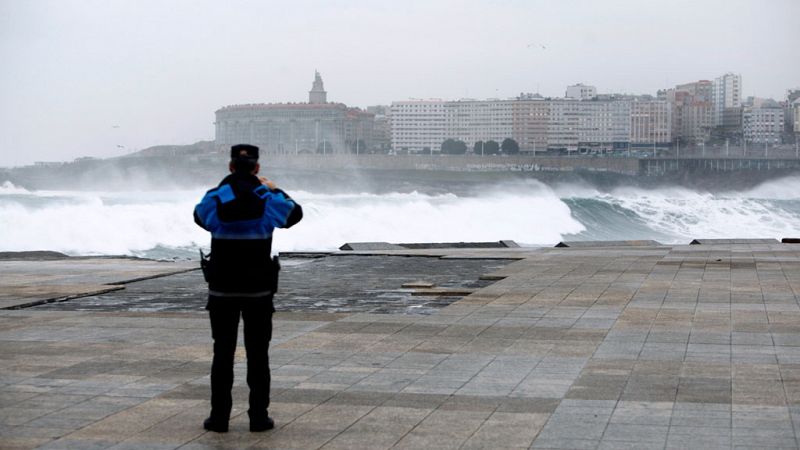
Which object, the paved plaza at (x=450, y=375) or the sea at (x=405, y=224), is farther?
the sea at (x=405, y=224)

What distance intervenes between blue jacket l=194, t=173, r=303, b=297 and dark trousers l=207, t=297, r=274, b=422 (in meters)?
0.07

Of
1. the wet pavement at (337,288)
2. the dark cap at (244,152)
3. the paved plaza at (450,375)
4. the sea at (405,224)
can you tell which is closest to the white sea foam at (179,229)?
the sea at (405,224)

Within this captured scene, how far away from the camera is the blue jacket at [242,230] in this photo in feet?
23.1

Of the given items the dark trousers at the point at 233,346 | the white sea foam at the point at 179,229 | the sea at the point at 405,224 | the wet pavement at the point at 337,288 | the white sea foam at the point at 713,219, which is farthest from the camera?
the white sea foam at the point at 713,219

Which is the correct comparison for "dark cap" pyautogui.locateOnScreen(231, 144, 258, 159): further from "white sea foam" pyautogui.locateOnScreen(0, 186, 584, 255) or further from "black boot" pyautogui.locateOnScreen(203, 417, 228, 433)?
"white sea foam" pyautogui.locateOnScreen(0, 186, 584, 255)

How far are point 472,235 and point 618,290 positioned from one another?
137ft

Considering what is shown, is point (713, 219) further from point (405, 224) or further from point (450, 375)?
point (450, 375)

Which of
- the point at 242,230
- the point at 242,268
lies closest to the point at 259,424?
the point at 242,268

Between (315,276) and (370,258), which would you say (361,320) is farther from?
(370,258)

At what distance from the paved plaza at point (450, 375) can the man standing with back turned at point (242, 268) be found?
0.23 metres

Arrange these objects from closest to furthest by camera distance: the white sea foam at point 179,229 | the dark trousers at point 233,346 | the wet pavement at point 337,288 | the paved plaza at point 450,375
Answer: the paved plaza at point 450,375 → the dark trousers at point 233,346 → the wet pavement at point 337,288 → the white sea foam at point 179,229

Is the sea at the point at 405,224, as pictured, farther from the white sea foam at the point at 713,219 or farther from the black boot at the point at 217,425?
the black boot at the point at 217,425

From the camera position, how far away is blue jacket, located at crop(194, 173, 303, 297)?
23.1 ft

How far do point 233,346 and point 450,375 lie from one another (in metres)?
2.28
